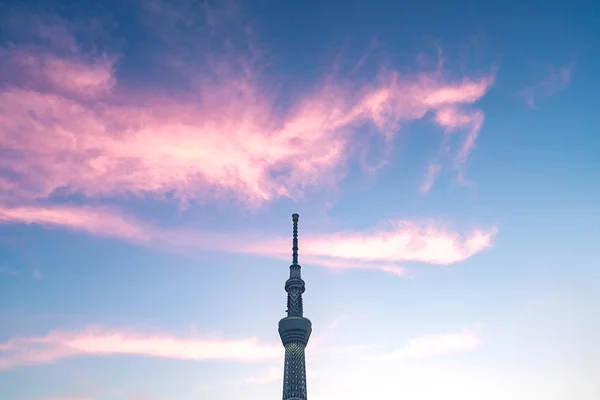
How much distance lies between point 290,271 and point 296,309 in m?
16.6

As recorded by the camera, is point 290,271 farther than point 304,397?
Yes

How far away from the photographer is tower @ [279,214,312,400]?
15025 cm

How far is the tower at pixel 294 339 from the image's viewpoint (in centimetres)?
15025

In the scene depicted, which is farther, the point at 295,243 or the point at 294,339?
the point at 295,243

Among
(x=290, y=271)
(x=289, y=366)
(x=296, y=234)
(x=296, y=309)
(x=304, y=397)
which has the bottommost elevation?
(x=304, y=397)

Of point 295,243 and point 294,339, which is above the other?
point 295,243

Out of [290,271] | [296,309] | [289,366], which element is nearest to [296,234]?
[290,271]

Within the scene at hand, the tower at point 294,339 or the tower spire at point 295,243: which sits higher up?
the tower spire at point 295,243

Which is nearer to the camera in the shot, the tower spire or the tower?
the tower

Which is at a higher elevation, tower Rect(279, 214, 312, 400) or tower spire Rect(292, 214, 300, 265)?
tower spire Rect(292, 214, 300, 265)

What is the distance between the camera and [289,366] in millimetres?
153875

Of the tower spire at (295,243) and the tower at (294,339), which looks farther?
the tower spire at (295,243)

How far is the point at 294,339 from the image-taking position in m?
158

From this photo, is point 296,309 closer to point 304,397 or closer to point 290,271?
point 290,271
